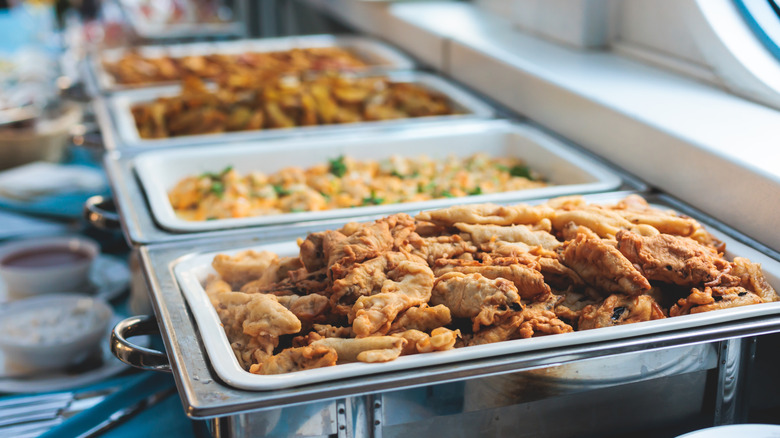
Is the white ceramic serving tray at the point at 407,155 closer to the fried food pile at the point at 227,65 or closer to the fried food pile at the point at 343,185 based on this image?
the fried food pile at the point at 343,185

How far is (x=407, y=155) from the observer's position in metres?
1.92

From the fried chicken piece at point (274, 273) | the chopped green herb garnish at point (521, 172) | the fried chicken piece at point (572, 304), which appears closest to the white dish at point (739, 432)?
the fried chicken piece at point (572, 304)

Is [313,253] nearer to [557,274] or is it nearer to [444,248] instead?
[444,248]

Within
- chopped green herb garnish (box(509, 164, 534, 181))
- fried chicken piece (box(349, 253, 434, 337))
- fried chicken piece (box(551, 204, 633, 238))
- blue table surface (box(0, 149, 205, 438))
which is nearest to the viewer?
fried chicken piece (box(349, 253, 434, 337))

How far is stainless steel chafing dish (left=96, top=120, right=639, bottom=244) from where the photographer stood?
138 cm

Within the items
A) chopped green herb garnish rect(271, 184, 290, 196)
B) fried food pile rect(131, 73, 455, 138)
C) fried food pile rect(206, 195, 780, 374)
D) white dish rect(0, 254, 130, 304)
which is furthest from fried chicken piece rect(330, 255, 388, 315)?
white dish rect(0, 254, 130, 304)

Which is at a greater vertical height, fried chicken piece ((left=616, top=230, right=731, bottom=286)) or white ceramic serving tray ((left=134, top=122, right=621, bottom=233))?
fried chicken piece ((left=616, top=230, right=731, bottom=286))

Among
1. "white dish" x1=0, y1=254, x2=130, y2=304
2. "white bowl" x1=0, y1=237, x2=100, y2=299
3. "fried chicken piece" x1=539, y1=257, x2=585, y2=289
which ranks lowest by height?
"white dish" x1=0, y1=254, x2=130, y2=304

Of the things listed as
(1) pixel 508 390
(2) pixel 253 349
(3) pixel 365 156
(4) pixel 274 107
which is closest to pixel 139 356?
(2) pixel 253 349

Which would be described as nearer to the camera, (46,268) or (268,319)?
(268,319)

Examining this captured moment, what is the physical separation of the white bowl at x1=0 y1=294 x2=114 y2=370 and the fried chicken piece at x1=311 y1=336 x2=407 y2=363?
1.01 m

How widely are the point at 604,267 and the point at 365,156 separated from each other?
3.24ft

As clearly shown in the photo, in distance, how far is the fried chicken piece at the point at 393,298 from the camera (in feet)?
3.02

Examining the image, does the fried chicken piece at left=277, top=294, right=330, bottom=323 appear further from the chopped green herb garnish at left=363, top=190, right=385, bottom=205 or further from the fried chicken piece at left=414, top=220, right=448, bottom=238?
the chopped green herb garnish at left=363, top=190, right=385, bottom=205
